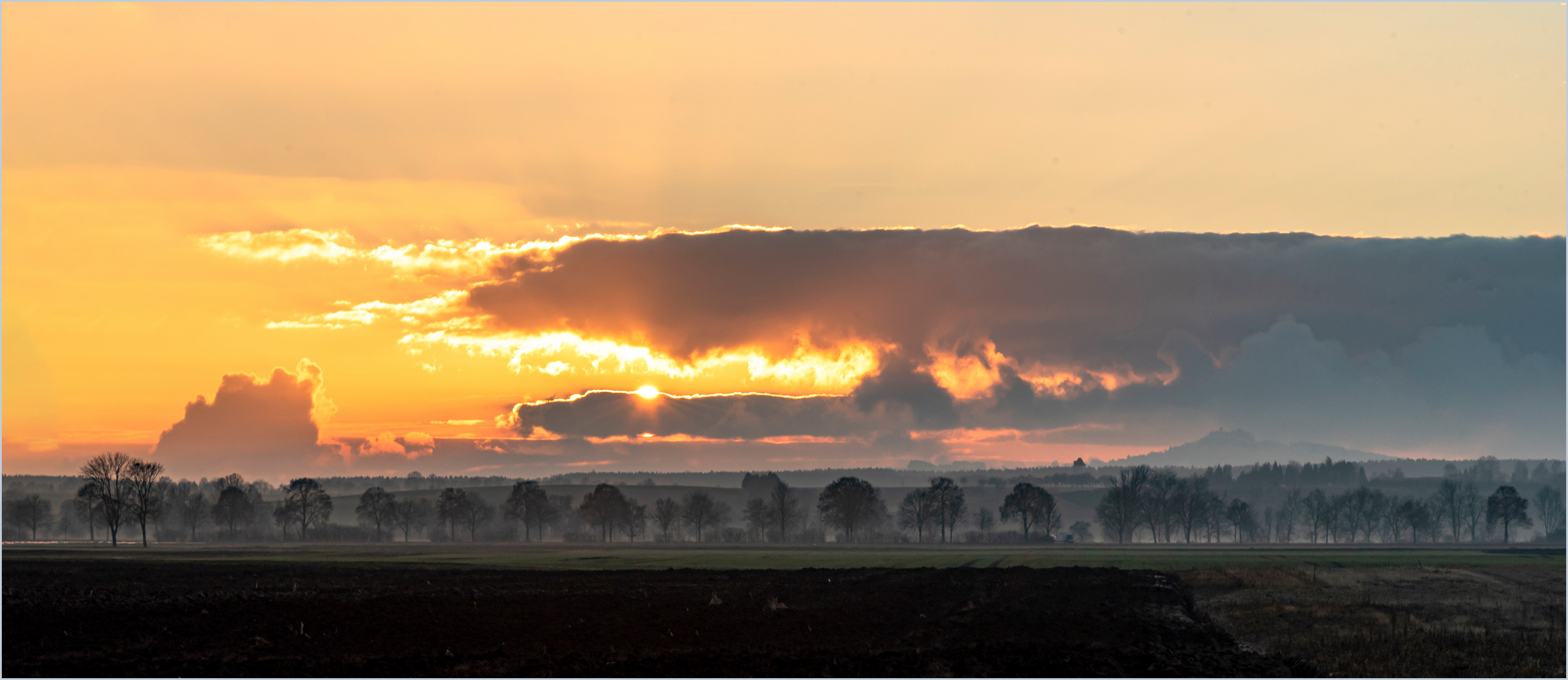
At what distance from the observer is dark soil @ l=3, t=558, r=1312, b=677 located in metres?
38.3

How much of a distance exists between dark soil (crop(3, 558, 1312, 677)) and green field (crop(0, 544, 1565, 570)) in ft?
112

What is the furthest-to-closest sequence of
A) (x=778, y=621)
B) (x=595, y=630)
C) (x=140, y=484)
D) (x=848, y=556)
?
(x=140, y=484), (x=848, y=556), (x=778, y=621), (x=595, y=630)

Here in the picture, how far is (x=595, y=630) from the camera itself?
46.7m

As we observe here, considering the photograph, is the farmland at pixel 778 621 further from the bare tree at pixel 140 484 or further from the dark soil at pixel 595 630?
the bare tree at pixel 140 484

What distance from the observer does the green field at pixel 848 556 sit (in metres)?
104

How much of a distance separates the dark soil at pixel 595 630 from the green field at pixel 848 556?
3405cm

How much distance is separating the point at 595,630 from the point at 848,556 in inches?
3184

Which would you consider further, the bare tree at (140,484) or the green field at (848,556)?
the bare tree at (140,484)

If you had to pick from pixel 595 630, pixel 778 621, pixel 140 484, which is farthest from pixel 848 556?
pixel 140 484

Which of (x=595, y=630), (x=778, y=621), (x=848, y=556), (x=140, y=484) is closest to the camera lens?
(x=595, y=630)

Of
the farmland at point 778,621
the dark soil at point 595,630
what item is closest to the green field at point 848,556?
the farmland at point 778,621

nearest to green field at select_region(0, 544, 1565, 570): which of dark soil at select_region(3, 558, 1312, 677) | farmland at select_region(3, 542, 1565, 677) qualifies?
farmland at select_region(3, 542, 1565, 677)

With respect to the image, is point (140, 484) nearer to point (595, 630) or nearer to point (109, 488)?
point (109, 488)

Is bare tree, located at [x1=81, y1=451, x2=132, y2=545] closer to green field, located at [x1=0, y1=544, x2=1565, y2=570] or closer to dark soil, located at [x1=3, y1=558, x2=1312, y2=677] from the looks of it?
green field, located at [x1=0, y1=544, x2=1565, y2=570]
